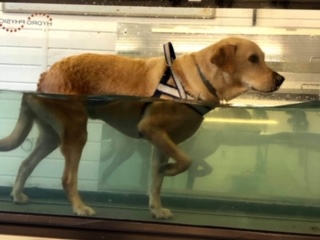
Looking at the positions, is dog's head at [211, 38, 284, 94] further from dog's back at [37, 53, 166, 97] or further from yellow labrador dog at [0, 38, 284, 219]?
dog's back at [37, 53, 166, 97]

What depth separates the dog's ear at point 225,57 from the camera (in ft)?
4.51

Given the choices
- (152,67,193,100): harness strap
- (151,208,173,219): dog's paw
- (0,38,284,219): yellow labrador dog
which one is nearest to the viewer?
(151,208,173,219): dog's paw

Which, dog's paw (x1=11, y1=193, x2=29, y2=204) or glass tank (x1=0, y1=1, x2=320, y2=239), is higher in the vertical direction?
glass tank (x1=0, y1=1, x2=320, y2=239)

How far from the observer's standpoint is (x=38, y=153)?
128cm

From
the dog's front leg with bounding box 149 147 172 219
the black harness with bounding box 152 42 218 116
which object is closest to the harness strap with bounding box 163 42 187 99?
the black harness with bounding box 152 42 218 116

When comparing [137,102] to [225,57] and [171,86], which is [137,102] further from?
[225,57]

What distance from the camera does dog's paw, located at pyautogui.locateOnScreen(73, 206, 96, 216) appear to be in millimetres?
1147

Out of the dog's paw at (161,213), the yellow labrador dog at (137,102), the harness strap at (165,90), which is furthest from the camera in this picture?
the harness strap at (165,90)

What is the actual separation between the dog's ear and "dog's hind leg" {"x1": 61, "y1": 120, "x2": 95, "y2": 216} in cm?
34

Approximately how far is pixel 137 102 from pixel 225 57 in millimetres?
271

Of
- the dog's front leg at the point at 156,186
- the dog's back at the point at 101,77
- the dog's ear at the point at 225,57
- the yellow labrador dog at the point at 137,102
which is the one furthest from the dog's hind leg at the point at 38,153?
the dog's ear at the point at 225,57

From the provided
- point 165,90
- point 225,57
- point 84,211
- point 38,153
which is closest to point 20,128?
point 38,153

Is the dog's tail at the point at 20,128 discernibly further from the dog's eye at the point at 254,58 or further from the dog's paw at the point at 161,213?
the dog's eye at the point at 254,58

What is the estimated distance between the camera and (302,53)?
178cm
